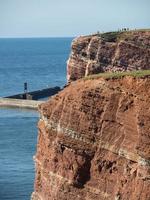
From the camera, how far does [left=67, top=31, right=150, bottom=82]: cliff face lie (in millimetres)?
78312

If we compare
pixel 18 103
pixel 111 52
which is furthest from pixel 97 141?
pixel 18 103

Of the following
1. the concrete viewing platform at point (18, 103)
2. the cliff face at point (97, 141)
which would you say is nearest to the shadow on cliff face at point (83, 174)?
the cliff face at point (97, 141)

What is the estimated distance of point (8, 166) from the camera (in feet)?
246

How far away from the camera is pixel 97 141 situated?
39.1 m

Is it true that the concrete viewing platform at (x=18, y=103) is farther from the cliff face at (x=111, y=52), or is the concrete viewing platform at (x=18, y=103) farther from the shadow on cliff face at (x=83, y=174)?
the shadow on cliff face at (x=83, y=174)

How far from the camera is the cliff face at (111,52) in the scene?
78312 mm

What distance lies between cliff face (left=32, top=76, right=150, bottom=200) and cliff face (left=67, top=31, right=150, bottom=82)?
35.1 m

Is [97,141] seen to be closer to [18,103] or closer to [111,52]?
[111,52]

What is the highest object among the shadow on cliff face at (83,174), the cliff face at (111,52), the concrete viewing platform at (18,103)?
the cliff face at (111,52)

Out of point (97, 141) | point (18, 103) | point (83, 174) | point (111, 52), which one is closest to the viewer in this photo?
point (97, 141)

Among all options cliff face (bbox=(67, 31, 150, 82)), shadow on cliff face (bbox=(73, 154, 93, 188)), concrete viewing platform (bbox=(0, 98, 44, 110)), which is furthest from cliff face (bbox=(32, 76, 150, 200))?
concrete viewing platform (bbox=(0, 98, 44, 110))

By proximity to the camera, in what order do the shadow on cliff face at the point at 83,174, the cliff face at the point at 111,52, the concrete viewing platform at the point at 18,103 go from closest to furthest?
the shadow on cliff face at the point at 83,174 → the cliff face at the point at 111,52 → the concrete viewing platform at the point at 18,103

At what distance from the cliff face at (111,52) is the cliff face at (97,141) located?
3508cm

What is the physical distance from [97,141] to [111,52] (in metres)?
43.9
